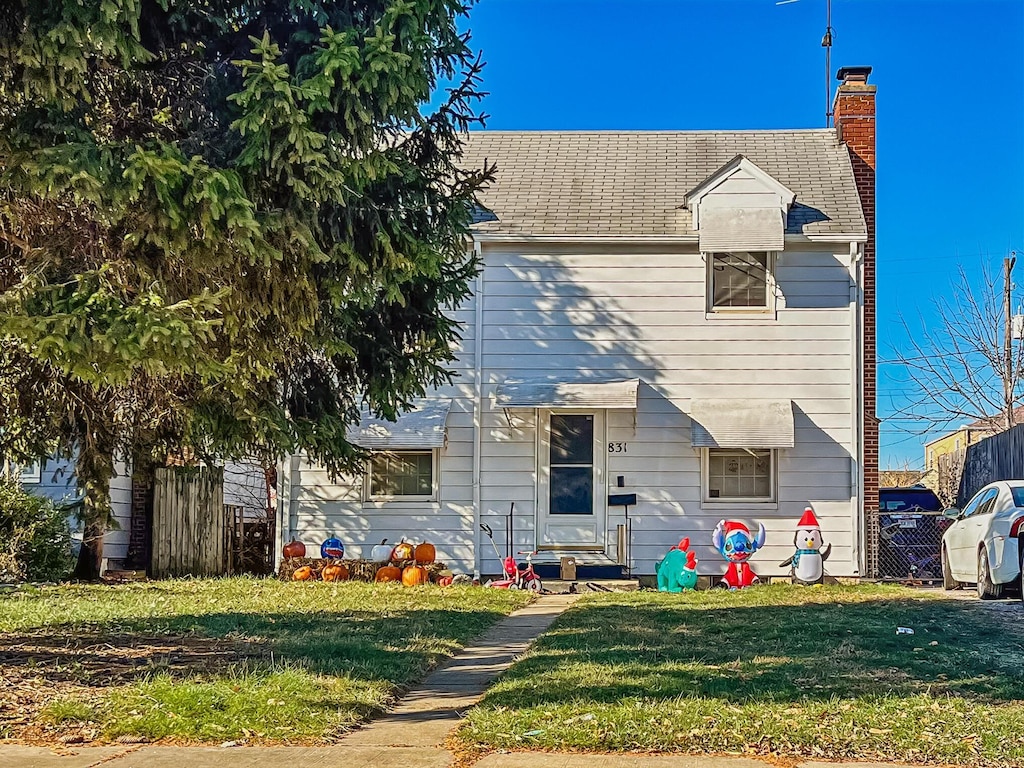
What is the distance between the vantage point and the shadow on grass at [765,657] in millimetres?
6852

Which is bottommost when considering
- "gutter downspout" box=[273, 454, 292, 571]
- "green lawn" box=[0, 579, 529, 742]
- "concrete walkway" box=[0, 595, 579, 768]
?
"concrete walkway" box=[0, 595, 579, 768]

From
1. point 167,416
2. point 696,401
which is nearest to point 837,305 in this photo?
point 696,401

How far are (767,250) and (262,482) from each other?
502 inches

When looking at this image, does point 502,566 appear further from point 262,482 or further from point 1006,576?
point 262,482

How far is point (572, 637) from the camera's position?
31.1 ft

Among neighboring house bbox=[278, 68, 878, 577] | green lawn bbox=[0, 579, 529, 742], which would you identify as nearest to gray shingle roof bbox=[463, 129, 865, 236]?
neighboring house bbox=[278, 68, 878, 577]

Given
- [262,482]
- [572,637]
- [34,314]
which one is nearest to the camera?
[34,314]

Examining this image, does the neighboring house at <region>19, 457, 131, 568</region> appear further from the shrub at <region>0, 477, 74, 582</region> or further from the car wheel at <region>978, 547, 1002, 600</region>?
the car wheel at <region>978, 547, 1002, 600</region>

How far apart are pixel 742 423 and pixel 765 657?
7.80 metres

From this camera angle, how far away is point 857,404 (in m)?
16.2

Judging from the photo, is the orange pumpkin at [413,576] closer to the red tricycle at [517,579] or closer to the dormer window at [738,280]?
the red tricycle at [517,579]

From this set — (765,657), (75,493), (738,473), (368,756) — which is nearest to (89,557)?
(75,493)

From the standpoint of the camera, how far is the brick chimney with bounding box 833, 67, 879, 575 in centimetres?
1639

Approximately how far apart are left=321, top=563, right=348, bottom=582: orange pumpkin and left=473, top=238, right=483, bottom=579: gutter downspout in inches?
75.6
